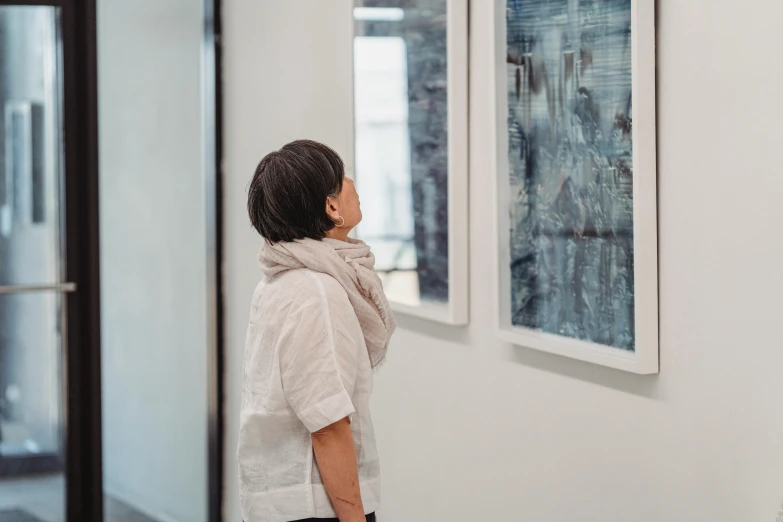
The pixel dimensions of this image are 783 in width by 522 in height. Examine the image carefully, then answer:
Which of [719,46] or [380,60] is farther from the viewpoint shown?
[380,60]

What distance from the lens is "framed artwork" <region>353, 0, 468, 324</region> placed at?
1.97m

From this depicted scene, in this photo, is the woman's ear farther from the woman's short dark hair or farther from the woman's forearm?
the woman's forearm

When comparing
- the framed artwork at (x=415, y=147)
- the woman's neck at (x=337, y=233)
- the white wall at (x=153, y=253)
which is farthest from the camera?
the white wall at (x=153, y=253)

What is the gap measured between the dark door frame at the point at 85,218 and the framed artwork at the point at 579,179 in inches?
66.3

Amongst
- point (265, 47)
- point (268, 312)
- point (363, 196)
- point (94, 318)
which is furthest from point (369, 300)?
point (94, 318)

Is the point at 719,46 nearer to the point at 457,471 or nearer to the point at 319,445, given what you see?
the point at 319,445

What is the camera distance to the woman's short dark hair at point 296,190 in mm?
1424

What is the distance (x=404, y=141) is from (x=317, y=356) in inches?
36.0

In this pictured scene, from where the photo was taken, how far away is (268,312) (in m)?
1.44

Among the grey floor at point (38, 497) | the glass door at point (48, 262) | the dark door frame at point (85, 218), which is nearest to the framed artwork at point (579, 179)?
the dark door frame at point (85, 218)

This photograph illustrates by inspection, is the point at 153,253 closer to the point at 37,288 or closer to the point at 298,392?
the point at 37,288

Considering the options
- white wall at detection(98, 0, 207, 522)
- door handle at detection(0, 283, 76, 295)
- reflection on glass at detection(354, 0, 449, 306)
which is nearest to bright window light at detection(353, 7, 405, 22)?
reflection on glass at detection(354, 0, 449, 306)

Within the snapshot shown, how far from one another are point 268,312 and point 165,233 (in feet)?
6.36

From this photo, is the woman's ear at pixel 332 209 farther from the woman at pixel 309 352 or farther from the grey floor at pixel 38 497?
the grey floor at pixel 38 497
